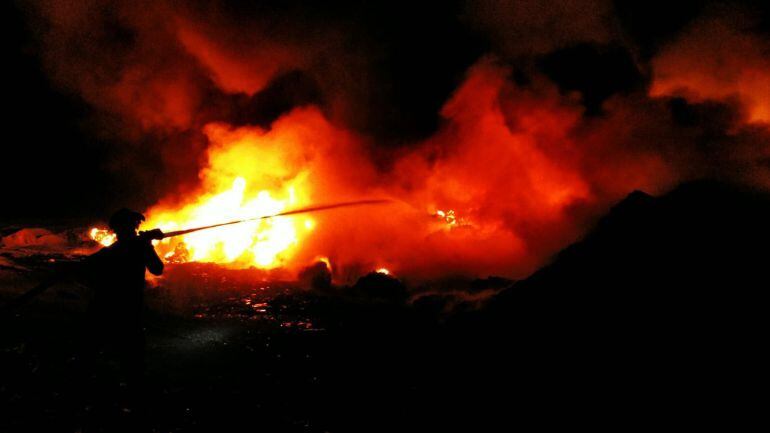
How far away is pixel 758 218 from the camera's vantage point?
6914 mm

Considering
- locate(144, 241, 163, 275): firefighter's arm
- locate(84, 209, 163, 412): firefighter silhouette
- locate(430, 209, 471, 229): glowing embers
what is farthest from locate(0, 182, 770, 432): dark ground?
locate(430, 209, 471, 229): glowing embers

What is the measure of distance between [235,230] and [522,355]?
524 inches

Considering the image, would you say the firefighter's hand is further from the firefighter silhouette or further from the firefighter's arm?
the firefighter's arm

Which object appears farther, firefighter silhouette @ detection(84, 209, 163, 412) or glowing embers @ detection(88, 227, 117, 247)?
glowing embers @ detection(88, 227, 117, 247)

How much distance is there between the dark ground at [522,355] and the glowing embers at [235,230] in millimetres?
6594

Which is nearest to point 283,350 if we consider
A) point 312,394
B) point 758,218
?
point 312,394

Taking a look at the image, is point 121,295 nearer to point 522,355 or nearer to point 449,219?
point 522,355

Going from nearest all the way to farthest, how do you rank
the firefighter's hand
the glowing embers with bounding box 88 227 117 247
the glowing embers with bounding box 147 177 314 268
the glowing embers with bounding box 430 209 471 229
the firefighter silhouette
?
the firefighter silhouette < the firefighter's hand < the glowing embers with bounding box 147 177 314 268 < the glowing embers with bounding box 88 227 117 247 < the glowing embers with bounding box 430 209 471 229

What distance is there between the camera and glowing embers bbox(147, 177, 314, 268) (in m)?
16.0

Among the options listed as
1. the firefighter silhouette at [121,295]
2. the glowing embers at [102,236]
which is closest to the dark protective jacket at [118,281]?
the firefighter silhouette at [121,295]

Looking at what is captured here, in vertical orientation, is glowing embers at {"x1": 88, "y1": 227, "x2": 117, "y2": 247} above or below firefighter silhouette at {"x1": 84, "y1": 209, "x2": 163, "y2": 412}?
above

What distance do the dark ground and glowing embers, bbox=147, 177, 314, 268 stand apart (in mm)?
6594

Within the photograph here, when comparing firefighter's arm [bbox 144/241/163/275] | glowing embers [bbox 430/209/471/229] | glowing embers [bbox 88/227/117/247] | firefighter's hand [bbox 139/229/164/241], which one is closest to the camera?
firefighter's hand [bbox 139/229/164/241]

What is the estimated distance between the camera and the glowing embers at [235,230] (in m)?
16.0
